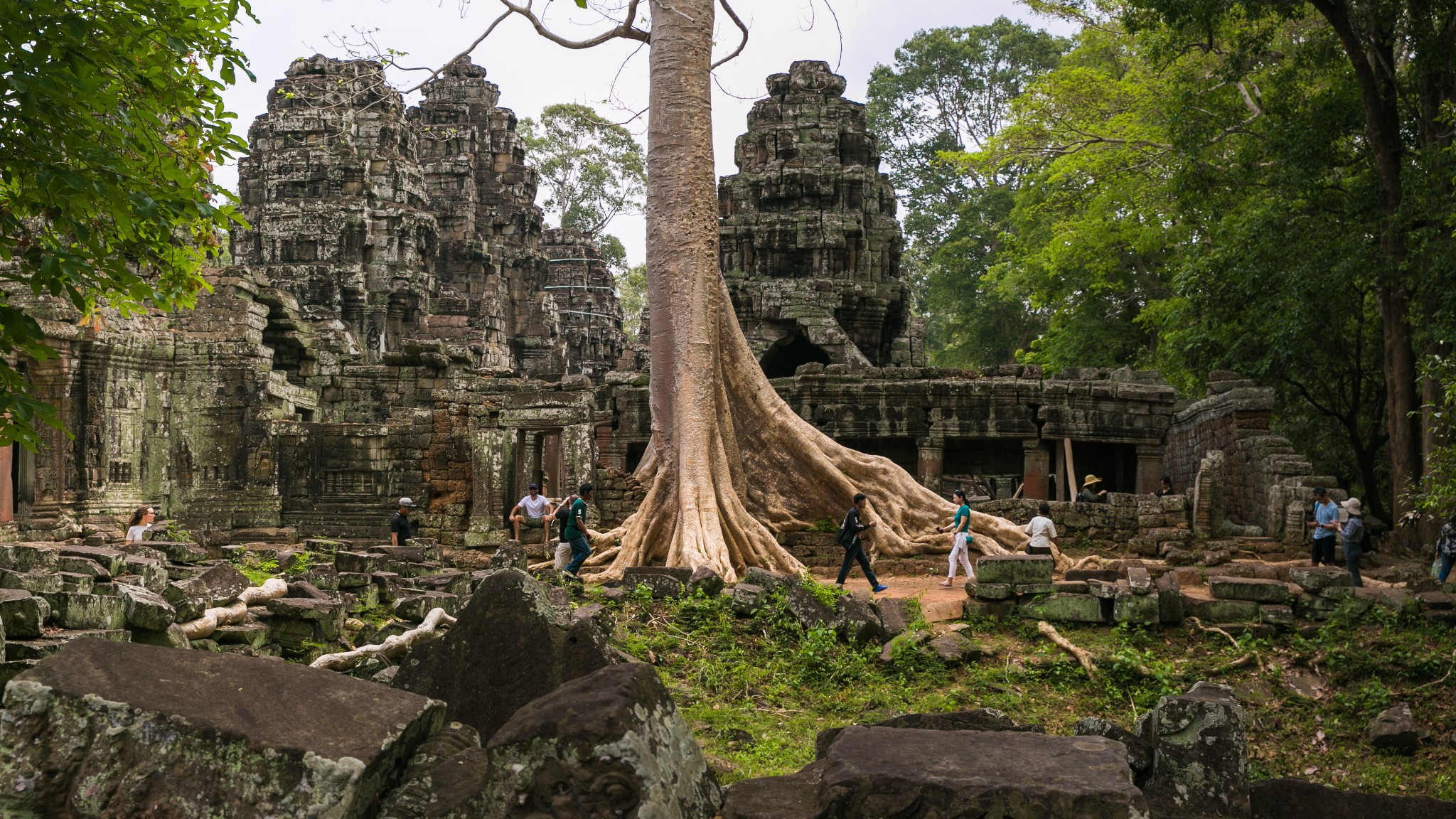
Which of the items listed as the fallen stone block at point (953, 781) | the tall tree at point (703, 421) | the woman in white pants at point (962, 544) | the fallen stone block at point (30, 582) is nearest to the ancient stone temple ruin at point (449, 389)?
the tall tree at point (703, 421)

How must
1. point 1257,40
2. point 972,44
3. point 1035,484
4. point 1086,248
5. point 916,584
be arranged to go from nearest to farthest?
1. point 916,584
2. point 1257,40
3. point 1035,484
4. point 1086,248
5. point 972,44

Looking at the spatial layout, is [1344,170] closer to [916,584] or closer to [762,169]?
[916,584]

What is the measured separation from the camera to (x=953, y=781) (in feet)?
10.6

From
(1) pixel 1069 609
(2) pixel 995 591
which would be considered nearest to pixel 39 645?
(2) pixel 995 591

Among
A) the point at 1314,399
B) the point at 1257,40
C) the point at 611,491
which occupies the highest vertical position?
the point at 1257,40

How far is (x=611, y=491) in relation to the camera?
13.8 meters

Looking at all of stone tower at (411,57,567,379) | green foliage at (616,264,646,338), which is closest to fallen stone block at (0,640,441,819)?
stone tower at (411,57,567,379)

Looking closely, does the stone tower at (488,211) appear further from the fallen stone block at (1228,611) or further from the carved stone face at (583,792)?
the carved stone face at (583,792)

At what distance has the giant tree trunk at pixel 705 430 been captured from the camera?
1134 centimetres

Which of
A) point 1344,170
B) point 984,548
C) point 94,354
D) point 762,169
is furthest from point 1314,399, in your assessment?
point 94,354

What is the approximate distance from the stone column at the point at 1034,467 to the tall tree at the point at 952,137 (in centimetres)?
1799

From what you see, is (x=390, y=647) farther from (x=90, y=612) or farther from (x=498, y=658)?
(x=498, y=658)

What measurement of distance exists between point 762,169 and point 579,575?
18.5m

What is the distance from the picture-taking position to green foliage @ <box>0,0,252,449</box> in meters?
5.14
